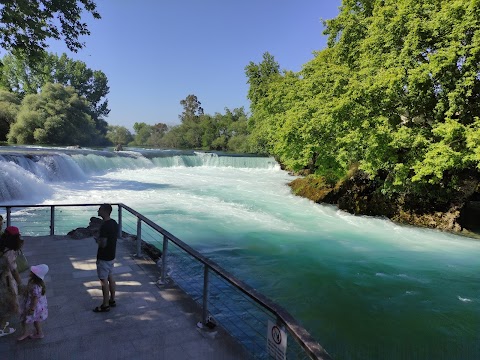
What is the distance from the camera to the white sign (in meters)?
2.61

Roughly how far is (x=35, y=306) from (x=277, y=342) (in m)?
2.84

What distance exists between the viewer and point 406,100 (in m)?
13.0

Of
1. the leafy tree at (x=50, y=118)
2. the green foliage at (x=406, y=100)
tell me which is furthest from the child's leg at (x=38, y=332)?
the leafy tree at (x=50, y=118)

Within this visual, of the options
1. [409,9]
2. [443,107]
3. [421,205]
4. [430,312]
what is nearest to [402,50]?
[409,9]

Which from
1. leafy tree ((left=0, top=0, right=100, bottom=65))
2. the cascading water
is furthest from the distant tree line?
leafy tree ((left=0, top=0, right=100, bottom=65))

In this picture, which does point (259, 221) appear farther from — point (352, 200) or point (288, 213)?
point (352, 200)

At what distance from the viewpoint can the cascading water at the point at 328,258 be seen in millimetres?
6023

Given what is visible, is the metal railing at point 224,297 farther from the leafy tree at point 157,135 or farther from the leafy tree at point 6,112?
the leafy tree at point 157,135

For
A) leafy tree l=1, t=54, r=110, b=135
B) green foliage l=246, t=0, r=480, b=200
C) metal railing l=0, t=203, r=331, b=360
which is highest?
leafy tree l=1, t=54, r=110, b=135

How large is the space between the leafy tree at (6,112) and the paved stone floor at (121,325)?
50.9 meters

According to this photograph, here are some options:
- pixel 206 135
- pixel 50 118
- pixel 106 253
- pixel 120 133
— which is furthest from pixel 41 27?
pixel 120 133

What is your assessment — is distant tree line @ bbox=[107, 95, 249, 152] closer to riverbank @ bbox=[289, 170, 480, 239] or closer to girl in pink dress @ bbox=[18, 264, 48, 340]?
riverbank @ bbox=[289, 170, 480, 239]

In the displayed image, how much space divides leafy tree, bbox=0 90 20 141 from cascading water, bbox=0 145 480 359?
32.3 metres

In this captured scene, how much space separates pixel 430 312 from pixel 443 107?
27.0ft
